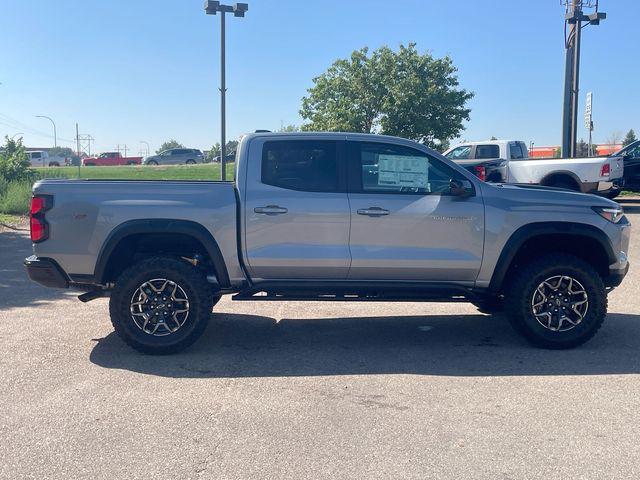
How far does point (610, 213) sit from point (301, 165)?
9.57ft

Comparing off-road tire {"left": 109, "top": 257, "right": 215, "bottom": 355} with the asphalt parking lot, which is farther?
off-road tire {"left": 109, "top": 257, "right": 215, "bottom": 355}

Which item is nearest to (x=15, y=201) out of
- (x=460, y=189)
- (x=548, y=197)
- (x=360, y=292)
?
(x=360, y=292)

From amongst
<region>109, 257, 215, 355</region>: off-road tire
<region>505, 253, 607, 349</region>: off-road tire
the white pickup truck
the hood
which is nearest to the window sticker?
the hood

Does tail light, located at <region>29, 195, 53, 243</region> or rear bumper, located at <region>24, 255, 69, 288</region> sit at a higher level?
tail light, located at <region>29, 195, 53, 243</region>

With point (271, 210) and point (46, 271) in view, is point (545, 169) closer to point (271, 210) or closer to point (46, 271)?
point (271, 210)

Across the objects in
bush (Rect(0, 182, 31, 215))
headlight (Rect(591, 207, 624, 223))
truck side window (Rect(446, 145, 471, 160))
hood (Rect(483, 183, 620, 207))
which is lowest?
bush (Rect(0, 182, 31, 215))

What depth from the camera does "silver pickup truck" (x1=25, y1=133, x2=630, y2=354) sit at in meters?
6.05

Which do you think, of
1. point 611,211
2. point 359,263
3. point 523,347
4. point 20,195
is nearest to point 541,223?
point 611,211

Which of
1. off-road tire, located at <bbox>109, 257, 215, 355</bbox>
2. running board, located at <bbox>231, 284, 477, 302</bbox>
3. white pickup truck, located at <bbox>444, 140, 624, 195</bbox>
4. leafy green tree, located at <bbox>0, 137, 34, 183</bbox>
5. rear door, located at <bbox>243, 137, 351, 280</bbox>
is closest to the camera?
off-road tire, located at <bbox>109, 257, 215, 355</bbox>

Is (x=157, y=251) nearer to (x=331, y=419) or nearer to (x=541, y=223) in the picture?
(x=331, y=419)

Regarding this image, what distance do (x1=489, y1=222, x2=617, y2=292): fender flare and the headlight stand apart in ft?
0.52

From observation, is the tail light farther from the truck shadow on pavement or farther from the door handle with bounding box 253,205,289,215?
the door handle with bounding box 253,205,289,215

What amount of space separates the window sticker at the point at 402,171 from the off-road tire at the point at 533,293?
128 cm

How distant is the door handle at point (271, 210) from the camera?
20.0 feet
